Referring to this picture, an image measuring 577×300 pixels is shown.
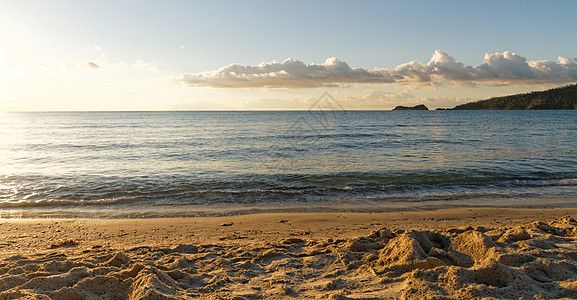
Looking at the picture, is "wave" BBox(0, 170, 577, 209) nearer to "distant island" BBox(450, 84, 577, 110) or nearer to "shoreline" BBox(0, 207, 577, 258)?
"shoreline" BBox(0, 207, 577, 258)

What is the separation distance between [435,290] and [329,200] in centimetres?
687

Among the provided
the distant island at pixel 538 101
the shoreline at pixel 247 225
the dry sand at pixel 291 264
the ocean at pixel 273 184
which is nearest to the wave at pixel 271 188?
the ocean at pixel 273 184

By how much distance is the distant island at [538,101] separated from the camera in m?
156

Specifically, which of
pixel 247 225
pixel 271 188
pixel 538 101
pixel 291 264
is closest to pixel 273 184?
pixel 271 188

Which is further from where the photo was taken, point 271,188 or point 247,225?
point 271,188

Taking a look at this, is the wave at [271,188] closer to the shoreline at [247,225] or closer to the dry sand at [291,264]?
the shoreline at [247,225]

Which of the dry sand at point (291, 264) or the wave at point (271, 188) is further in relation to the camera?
the wave at point (271, 188)

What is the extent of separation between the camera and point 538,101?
16088 cm

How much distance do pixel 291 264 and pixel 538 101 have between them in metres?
204

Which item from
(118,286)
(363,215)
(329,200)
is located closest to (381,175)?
(329,200)

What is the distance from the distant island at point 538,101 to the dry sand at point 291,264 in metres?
198

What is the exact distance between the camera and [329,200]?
10703 mm

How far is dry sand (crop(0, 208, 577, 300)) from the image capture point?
393 centimetres

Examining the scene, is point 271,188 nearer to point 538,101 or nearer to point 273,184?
point 273,184
